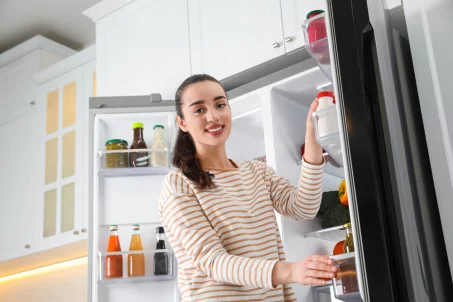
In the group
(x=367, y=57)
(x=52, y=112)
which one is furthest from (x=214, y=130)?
(x=52, y=112)

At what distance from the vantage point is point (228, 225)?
1222mm

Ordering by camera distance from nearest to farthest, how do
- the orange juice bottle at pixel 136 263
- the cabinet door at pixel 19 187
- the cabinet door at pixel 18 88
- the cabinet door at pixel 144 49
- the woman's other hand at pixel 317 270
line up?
the woman's other hand at pixel 317 270
the orange juice bottle at pixel 136 263
the cabinet door at pixel 144 49
the cabinet door at pixel 19 187
the cabinet door at pixel 18 88

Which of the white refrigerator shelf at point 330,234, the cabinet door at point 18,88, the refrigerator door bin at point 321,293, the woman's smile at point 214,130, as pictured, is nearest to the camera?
the woman's smile at point 214,130

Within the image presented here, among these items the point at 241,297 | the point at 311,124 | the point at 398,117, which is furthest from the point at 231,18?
the point at 398,117

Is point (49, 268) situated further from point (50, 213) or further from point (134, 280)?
point (134, 280)

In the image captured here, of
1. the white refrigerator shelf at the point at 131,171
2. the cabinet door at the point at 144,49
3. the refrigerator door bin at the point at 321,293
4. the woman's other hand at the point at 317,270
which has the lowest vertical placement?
the refrigerator door bin at the point at 321,293

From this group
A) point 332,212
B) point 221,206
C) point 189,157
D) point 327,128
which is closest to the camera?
point 327,128

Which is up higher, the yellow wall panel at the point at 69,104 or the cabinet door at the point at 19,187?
the yellow wall panel at the point at 69,104

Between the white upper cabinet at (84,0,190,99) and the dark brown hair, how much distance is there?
2.92ft

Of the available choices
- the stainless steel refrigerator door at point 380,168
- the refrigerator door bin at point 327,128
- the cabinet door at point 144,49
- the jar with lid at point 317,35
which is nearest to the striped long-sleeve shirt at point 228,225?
the refrigerator door bin at point 327,128

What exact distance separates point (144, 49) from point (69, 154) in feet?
3.20

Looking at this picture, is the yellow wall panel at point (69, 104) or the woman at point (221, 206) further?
the yellow wall panel at point (69, 104)

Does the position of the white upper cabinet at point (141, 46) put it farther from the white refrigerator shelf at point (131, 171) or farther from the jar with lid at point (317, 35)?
the jar with lid at point (317, 35)

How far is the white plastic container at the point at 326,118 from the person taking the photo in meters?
1.12
